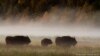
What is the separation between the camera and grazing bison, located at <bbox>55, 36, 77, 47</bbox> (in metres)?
8.24

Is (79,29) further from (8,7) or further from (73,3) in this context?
(8,7)

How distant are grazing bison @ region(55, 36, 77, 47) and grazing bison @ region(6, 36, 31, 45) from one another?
0.84 m

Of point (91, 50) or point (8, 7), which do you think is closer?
point (91, 50)

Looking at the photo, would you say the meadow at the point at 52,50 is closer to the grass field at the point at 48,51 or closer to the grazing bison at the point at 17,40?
the grass field at the point at 48,51

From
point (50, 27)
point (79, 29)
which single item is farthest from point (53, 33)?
point (79, 29)

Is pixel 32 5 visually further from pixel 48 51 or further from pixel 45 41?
pixel 48 51

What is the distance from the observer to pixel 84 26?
27.4 feet

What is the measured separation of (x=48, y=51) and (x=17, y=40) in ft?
4.28

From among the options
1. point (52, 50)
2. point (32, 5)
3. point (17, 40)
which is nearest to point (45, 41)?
point (52, 50)

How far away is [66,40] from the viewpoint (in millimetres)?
8633

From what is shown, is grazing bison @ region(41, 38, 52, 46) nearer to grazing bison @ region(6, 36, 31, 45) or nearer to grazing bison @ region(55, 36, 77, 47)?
grazing bison @ region(55, 36, 77, 47)

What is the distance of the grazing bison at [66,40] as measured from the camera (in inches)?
324

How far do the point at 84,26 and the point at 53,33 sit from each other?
89cm

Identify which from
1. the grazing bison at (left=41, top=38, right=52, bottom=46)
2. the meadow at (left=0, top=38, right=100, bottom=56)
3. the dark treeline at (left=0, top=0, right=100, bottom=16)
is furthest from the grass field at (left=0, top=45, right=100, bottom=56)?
the dark treeline at (left=0, top=0, right=100, bottom=16)
